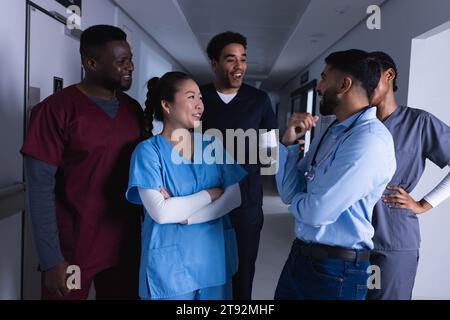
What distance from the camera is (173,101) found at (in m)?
1.27

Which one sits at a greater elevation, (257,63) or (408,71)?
(257,63)

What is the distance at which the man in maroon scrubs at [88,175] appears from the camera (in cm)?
120

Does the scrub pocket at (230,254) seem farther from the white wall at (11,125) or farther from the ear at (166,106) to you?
the white wall at (11,125)

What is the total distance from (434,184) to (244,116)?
63.9 inches

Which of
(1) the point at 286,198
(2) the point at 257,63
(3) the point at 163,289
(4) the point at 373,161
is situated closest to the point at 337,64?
(4) the point at 373,161

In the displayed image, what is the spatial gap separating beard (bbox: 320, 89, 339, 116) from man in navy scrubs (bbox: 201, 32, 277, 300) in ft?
1.52

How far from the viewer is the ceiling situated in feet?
11.1

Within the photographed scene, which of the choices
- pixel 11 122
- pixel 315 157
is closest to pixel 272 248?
pixel 315 157

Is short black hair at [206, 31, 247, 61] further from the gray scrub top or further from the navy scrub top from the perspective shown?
the gray scrub top

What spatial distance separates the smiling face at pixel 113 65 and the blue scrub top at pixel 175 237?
0.28 m

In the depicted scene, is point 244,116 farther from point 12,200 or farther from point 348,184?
point 12,200

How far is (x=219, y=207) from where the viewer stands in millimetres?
1229

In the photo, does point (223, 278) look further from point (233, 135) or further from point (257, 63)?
point (257, 63)

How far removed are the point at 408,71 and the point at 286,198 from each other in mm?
1799
